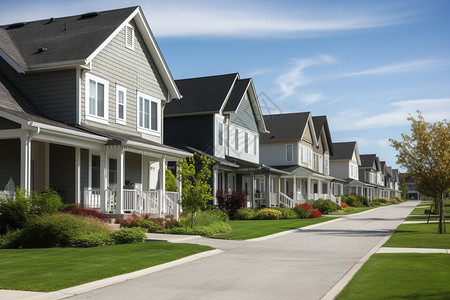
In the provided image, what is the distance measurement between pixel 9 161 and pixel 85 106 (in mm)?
3593

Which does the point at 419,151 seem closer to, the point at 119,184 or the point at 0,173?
the point at 119,184

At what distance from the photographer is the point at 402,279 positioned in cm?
1026

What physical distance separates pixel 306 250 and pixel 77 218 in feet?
22.9

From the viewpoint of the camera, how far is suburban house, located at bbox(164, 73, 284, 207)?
33844mm

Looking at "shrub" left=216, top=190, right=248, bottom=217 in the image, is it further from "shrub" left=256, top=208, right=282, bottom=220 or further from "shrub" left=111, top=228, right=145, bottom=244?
"shrub" left=111, top=228, right=145, bottom=244

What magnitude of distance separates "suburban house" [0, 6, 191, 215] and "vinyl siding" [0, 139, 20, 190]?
0.04 m

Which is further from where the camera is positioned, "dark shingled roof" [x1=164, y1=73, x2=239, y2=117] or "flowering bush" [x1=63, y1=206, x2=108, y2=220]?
"dark shingled roof" [x1=164, y1=73, x2=239, y2=117]

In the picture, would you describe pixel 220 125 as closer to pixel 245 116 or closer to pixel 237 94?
pixel 237 94

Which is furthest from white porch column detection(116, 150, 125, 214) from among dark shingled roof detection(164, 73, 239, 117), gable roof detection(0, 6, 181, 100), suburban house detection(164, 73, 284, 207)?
dark shingled roof detection(164, 73, 239, 117)

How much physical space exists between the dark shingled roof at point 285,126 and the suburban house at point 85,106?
80.2 ft

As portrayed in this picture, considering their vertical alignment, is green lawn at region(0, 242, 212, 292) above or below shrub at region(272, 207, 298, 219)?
above

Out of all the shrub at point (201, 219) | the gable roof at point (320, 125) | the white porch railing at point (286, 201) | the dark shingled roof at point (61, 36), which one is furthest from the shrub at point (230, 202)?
the gable roof at point (320, 125)

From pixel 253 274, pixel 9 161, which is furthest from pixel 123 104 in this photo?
pixel 253 274

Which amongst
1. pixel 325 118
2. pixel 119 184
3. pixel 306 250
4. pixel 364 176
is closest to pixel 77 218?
pixel 119 184
